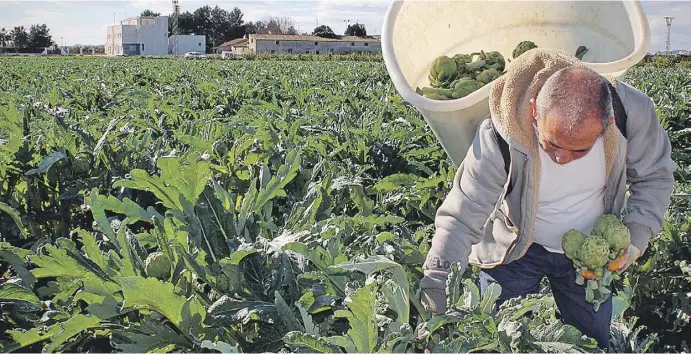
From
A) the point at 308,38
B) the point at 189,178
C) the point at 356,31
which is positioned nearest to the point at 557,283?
the point at 189,178

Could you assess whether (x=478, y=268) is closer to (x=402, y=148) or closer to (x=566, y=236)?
(x=566, y=236)

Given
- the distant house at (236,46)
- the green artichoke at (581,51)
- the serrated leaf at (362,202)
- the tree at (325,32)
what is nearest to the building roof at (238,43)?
the distant house at (236,46)

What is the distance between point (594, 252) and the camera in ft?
7.54

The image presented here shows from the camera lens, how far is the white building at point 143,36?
79.7 meters

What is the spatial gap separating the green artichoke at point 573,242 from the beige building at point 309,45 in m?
64.1

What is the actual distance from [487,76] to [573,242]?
0.86 metres

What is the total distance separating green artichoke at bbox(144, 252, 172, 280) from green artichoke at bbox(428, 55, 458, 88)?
4.70 feet

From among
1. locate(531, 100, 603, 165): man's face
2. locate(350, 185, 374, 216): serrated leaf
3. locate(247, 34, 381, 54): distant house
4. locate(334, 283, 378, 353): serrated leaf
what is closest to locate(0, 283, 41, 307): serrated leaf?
locate(334, 283, 378, 353): serrated leaf

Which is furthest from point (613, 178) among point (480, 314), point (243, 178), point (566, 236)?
point (243, 178)

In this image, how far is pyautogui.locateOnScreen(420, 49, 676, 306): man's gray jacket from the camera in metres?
2.24

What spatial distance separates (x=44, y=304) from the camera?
239cm

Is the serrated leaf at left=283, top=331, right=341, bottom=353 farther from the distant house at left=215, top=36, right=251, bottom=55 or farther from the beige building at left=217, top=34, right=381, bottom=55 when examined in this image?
the distant house at left=215, top=36, right=251, bottom=55

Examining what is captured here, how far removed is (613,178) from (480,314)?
1.01 meters

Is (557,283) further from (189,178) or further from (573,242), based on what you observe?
(189,178)
